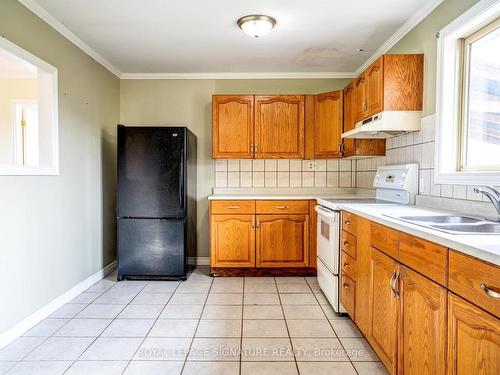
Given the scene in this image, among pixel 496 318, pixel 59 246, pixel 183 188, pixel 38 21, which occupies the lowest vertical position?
pixel 59 246

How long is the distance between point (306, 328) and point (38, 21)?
2940 mm

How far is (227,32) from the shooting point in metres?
2.67

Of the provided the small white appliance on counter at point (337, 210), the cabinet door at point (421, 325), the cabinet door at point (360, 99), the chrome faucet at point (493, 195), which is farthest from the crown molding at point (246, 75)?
the cabinet door at point (421, 325)

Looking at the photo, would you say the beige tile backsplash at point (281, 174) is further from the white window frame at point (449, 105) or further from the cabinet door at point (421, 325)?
the cabinet door at point (421, 325)

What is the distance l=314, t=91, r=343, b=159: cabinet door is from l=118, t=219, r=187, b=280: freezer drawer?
169 cm

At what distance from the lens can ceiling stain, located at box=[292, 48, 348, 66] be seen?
10.1 ft

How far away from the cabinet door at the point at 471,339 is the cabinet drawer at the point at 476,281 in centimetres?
3

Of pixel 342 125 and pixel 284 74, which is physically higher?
pixel 284 74

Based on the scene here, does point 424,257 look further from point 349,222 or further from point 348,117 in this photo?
point 348,117

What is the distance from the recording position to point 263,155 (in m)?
3.46

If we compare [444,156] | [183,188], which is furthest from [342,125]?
[183,188]

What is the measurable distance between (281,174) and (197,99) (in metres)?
1.36

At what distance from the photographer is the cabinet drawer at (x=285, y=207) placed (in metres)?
3.29

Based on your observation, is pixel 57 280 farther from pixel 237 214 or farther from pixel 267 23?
pixel 267 23
